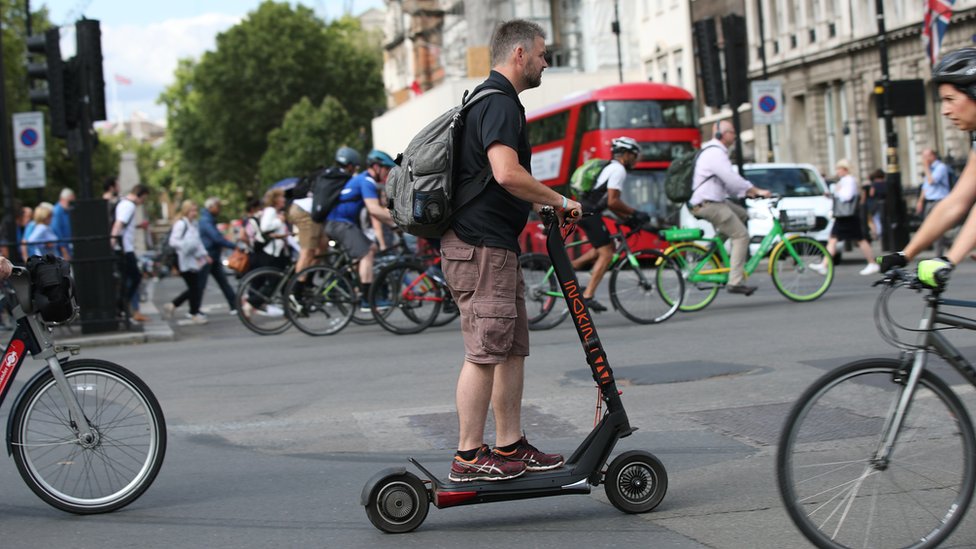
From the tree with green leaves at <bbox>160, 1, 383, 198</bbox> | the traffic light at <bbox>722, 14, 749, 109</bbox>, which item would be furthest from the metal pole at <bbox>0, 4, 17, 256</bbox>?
the tree with green leaves at <bbox>160, 1, 383, 198</bbox>

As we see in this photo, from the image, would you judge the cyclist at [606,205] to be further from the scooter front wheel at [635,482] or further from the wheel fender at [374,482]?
the wheel fender at [374,482]

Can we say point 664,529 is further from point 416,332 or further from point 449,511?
point 416,332

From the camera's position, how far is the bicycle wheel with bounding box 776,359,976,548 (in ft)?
13.7

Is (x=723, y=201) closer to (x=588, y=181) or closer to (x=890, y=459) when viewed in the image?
(x=588, y=181)

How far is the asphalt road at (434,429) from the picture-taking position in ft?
17.1

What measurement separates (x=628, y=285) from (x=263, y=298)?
12.9 ft

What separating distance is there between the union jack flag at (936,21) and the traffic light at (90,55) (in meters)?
13.5

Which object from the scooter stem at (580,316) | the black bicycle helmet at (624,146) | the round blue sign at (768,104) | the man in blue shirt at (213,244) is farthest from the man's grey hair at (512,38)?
the round blue sign at (768,104)

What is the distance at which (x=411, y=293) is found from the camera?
13555mm

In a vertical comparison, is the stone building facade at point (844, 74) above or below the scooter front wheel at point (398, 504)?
above

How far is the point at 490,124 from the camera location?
16.8ft

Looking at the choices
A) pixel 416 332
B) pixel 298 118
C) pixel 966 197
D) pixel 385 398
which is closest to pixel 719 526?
pixel 966 197

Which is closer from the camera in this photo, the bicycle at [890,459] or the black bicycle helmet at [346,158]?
the bicycle at [890,459]

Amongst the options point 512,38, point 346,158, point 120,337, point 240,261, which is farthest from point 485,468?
point 240,261
